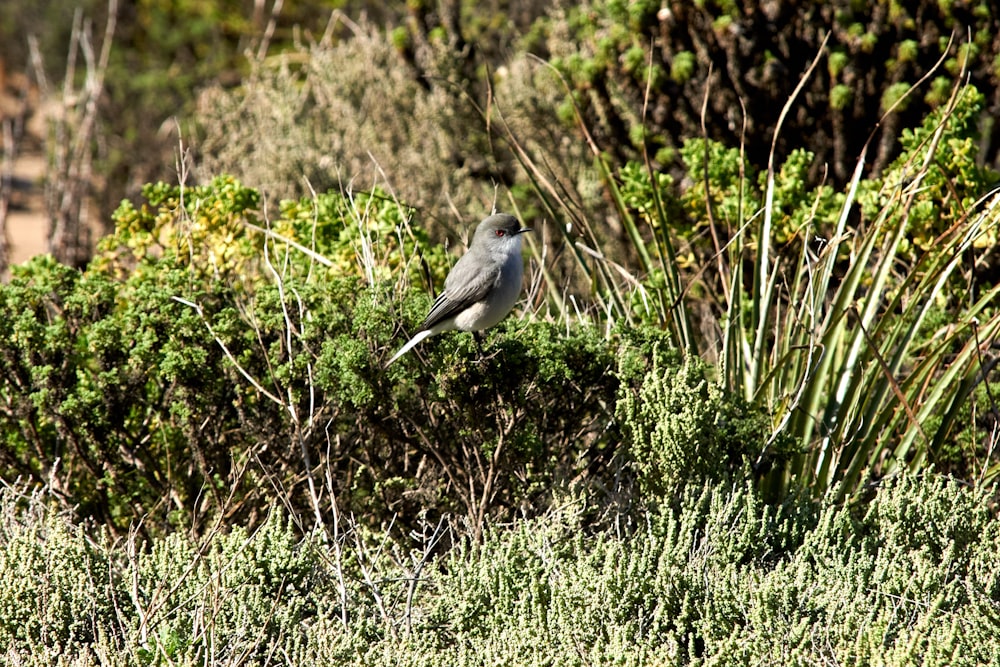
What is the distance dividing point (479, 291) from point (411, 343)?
343 mm

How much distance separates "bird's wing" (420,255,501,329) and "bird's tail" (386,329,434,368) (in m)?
0.02

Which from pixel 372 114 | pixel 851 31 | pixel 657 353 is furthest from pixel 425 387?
pixel 372 114

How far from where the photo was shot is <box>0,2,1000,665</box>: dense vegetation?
3045 millimetres

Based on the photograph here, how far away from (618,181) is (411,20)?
7.66 feet

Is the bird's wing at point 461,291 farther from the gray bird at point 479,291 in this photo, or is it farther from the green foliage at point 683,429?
the green foliage at point 683,429

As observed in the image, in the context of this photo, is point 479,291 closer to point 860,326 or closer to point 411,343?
point 411,343

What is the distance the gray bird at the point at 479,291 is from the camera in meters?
3.60

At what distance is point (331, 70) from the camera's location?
732cm

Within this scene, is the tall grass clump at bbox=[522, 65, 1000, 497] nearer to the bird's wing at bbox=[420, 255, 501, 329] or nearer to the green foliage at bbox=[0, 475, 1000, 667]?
the green foliage at bbox=[0, 475, 1000, 667]

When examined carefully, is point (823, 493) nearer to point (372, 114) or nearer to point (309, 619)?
point (309, 619)

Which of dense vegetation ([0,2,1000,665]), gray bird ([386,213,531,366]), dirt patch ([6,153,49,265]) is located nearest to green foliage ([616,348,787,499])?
dense vegetation ([0,2,1000,665])

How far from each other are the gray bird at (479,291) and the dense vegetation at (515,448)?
0.28 ft

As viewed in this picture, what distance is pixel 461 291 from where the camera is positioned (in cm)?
367

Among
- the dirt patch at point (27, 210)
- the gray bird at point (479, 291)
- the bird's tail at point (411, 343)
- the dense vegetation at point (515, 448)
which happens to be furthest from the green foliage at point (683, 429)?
the dirt patch at point (27, 210)
